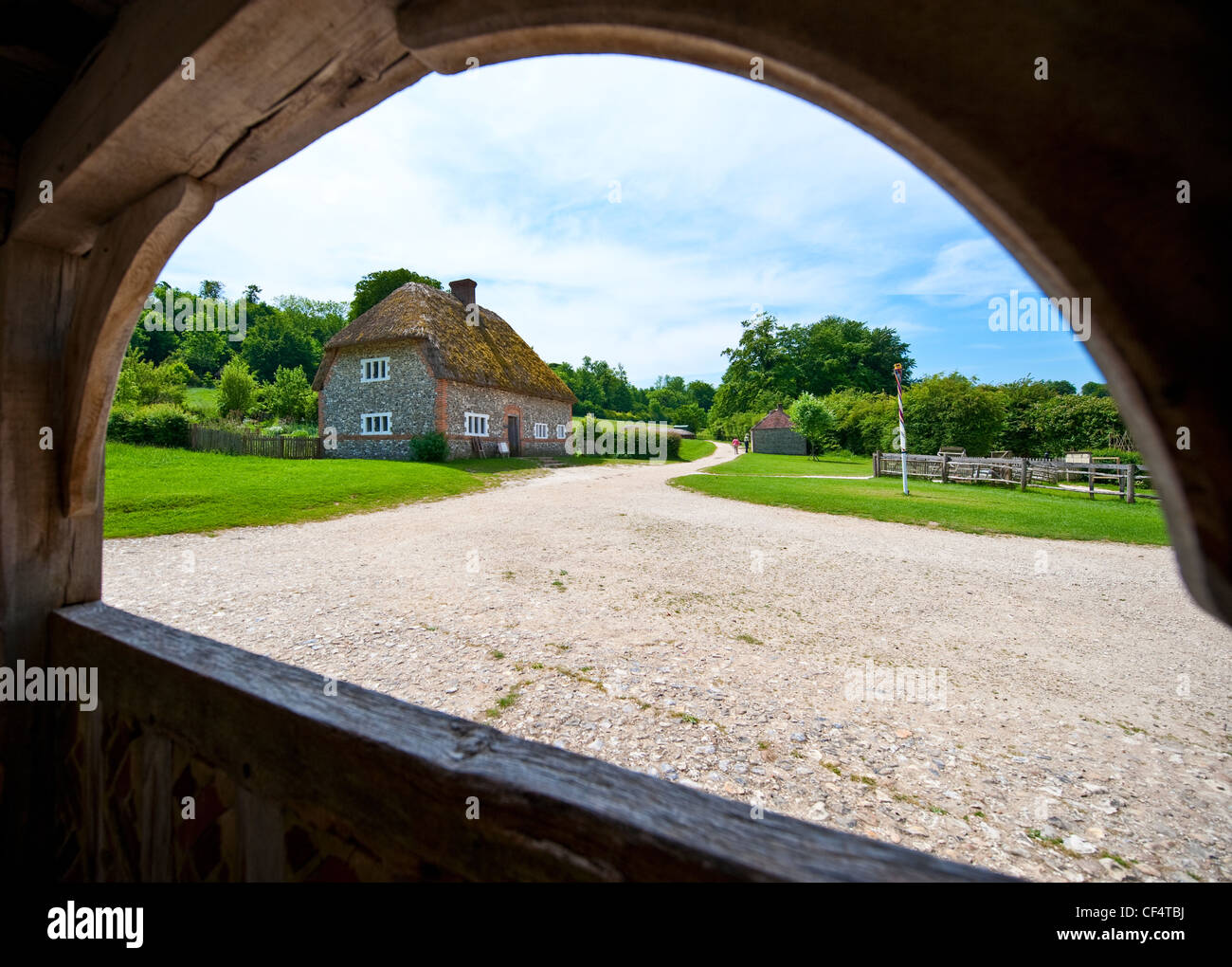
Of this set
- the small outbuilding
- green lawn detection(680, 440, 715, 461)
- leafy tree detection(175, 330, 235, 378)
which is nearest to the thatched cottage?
green lawn detection(680, 440, 715, 461)

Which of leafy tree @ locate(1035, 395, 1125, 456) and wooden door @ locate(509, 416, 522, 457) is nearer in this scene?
leafy tree @ locate(1035, 395, 1125, 456)

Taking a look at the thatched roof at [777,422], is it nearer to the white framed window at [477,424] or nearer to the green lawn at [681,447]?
the green lawn at [681,447]

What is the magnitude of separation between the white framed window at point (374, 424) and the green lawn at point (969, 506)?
44.5ft

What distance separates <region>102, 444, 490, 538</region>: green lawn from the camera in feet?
32.9

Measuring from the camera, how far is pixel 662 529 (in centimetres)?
1045

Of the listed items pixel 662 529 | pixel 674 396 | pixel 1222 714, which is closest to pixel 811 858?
pixel 1222 714

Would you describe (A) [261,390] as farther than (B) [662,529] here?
Yes

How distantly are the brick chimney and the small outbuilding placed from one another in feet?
92.5

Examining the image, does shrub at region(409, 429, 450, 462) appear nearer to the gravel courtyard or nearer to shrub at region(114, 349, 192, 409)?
the gravel courtyard

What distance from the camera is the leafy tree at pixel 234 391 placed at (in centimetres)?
3056

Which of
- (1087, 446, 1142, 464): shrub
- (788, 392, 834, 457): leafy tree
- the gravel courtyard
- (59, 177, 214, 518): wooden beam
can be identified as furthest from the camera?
(788, 392, 834, 457): leafy tree

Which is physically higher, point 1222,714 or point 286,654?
point 286,654
